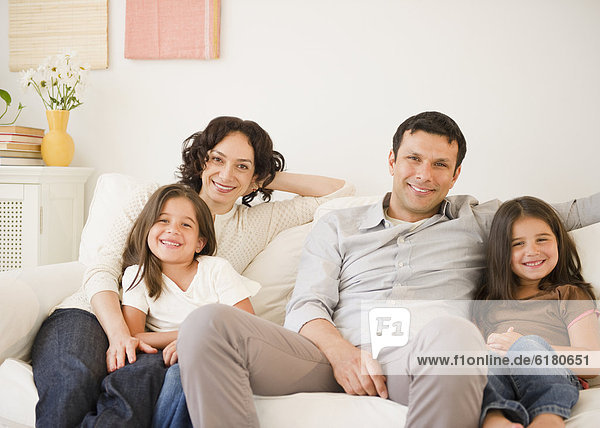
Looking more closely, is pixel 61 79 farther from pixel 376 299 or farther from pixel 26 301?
pixel 376 299

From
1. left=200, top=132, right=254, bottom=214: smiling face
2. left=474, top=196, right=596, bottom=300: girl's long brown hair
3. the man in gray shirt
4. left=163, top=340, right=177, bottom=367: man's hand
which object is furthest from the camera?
left=200, top=132, right=254, bottom=214: smiling face

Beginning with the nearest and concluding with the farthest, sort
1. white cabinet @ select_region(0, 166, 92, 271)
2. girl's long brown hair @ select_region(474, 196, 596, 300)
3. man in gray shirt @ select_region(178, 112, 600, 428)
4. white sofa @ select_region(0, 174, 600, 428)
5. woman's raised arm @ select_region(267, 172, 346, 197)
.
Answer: man in gray shirt @ select_region(178, 112, 600, 428) → white sofa @ select_region(0, 174, 600, 428) → girl's long brown hair @ select_region(474, 196, 596, 300) → woman's raised arm @ select_region(267, 172, 346, 197) → white cabinet @ select_region(0, 166, 92, 271)

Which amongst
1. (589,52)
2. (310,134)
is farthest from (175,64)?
(589,52)

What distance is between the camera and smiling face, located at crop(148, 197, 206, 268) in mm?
1712

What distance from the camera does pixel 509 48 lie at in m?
2.21

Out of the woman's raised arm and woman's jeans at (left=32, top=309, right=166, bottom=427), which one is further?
the woman's raised arm

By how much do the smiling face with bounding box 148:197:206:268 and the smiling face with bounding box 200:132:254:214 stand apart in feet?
0.61

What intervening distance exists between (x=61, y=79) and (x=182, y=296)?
1295 mm

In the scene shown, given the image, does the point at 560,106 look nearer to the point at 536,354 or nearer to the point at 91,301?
the point at 536,354

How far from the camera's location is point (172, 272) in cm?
176

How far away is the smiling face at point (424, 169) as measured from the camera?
1675 millimetres

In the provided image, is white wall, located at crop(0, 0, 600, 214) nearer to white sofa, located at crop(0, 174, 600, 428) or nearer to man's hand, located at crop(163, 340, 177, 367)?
white sofa, located at crop(0, 174, 600, 428)

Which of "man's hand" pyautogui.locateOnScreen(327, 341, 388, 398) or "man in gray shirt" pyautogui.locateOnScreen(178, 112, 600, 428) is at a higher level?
"man in gray shirt" pyautogui.locateOnScreen(178, 112, 600, 428)

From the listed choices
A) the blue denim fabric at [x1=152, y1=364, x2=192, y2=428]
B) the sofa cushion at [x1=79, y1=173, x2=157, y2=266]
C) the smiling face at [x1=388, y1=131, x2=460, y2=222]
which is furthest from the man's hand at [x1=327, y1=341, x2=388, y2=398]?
the sofa cushion at [x1=79, y1=173, x2=157, y2=266]
